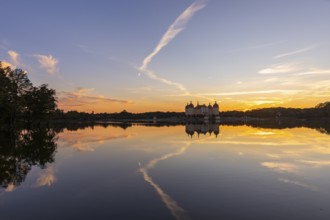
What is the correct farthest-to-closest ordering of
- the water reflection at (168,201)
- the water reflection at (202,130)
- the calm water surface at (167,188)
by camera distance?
1. the water reflection at (202,130)
2. the calm water surface at (167,188)
3. the water reflection at (168,201)

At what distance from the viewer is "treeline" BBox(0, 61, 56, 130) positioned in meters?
69.2

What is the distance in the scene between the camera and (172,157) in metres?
27.6

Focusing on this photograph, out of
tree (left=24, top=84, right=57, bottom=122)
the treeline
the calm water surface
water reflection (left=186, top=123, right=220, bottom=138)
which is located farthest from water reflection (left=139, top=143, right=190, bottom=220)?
tree (left=24, top=84, right=57, bottom=122)

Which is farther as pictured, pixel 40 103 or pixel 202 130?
pixel 40 103

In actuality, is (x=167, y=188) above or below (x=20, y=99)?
below

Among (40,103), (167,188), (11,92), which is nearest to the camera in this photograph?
(167,188)

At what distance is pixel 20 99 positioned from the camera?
7794 cm

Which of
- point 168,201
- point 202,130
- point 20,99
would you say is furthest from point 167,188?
point 20,99

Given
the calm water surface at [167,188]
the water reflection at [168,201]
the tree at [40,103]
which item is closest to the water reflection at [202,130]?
the calm water surface at [167,188]

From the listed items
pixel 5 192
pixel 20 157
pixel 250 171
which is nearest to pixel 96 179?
pixel 5 192

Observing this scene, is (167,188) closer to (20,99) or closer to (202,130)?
(202,130)

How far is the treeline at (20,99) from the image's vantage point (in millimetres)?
Result: 69188

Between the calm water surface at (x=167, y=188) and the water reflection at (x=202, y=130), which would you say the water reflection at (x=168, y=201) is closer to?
the calm water surface at (x=167, y=188)

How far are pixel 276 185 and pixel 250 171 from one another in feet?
13.5
